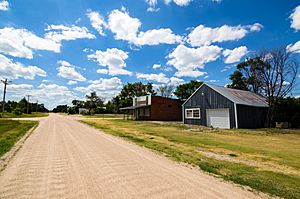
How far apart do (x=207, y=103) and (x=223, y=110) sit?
234cm

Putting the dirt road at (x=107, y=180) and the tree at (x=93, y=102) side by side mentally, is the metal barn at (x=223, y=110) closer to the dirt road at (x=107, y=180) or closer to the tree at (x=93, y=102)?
the dirt road at (x=107, y=180)

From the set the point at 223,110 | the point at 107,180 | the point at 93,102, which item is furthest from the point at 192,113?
the point at 93,102

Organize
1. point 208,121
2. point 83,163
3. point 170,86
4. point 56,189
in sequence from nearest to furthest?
point 56,189 < point 83,163 < point 208,121 < point 170,86

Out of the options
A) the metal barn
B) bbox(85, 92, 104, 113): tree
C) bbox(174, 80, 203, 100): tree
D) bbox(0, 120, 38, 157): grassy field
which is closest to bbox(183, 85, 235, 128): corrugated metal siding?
the metal barn

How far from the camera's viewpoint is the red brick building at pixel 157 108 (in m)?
39.8

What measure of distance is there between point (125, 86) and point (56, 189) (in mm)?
73238

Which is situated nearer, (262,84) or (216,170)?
(216,170)

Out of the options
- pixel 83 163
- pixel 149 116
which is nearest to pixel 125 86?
pixel 149 116

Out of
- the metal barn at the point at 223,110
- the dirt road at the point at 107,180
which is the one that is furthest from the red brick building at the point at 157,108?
the dirt road at the point at 107,180

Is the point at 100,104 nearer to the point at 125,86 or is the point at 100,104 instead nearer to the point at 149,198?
the point at 125,86

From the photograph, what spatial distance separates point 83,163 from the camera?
6.50 metres

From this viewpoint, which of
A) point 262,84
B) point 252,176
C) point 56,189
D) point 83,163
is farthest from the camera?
point 262,84

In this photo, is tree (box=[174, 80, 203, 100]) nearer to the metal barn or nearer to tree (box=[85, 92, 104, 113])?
the metal barn

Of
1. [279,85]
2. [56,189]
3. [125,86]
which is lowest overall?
[56,189]
